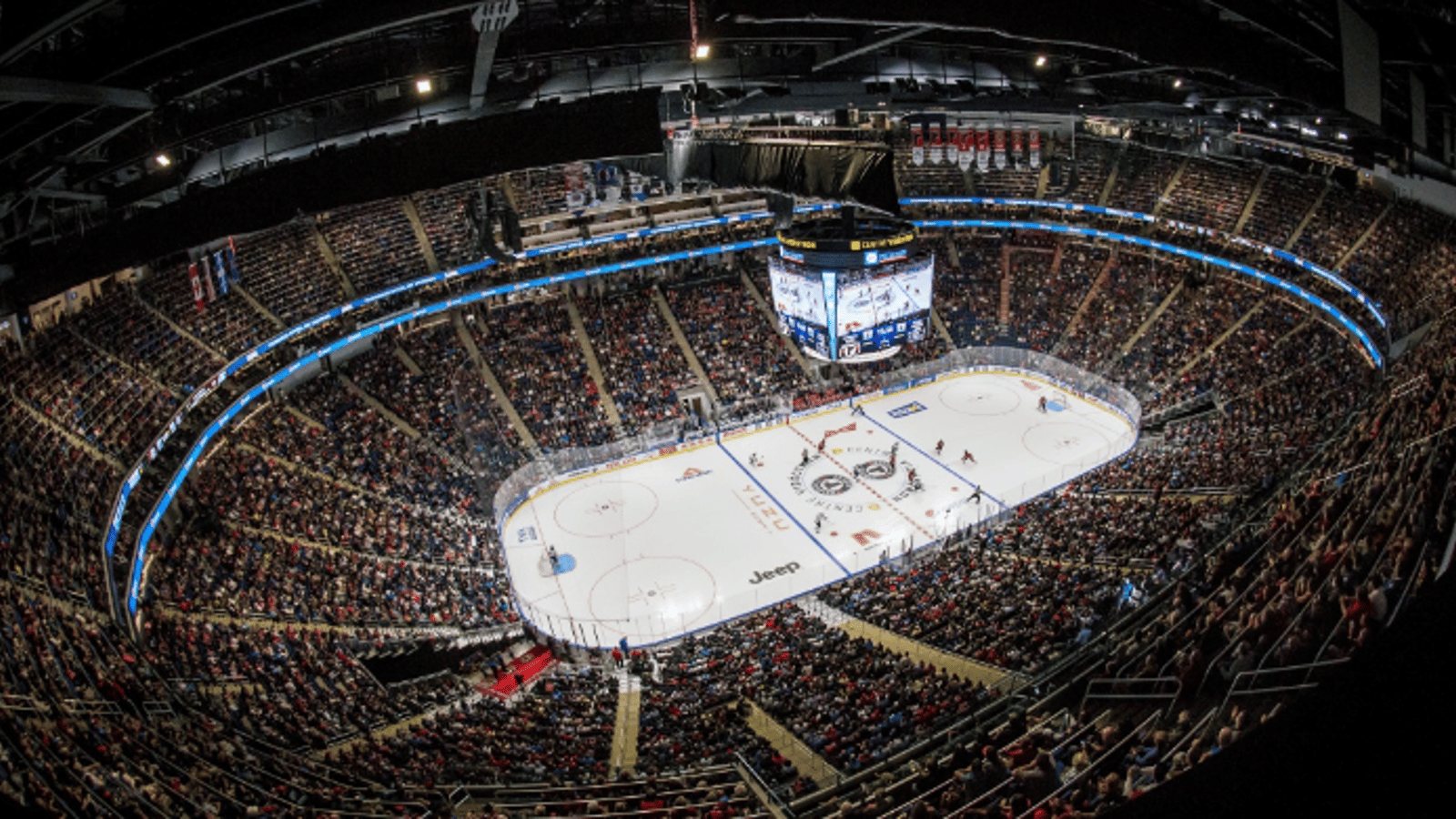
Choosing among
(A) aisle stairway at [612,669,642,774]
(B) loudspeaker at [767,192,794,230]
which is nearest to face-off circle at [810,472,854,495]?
(B) loudspeaker at [767,192,794,230]

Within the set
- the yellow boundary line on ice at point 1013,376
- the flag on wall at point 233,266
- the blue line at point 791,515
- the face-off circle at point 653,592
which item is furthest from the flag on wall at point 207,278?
the yellow boundary line on ice at point 1013,376

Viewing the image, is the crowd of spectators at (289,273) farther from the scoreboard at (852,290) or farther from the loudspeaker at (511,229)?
the scoreboard at (852,290)

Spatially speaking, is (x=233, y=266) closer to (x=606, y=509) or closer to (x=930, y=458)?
(x=606, y=509)

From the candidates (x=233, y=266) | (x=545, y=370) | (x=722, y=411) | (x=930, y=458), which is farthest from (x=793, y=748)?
(x=233, y=266)

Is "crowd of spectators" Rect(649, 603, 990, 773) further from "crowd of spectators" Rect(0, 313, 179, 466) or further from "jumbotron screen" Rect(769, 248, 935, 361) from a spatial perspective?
"crowd of spectators" Rect(0, 313, 179, 466)

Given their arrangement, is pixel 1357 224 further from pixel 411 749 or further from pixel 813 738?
pixel 411 749

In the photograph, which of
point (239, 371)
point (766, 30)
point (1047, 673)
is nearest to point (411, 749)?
point (1047, 673)
